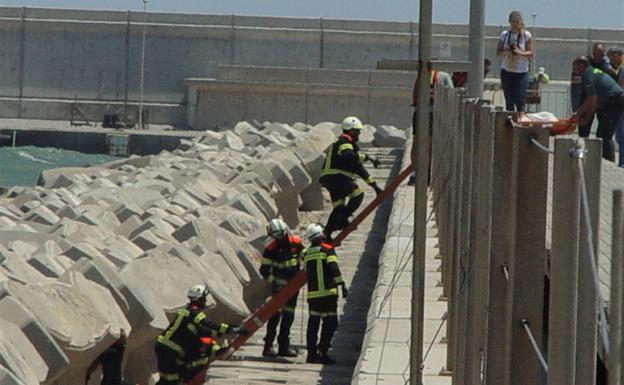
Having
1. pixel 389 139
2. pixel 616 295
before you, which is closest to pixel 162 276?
pixel 616 295

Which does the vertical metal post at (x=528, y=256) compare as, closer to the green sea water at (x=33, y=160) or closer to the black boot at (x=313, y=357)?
the black boot at (x=313, y=357)

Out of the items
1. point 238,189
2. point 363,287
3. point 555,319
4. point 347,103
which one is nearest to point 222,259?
point 363,287

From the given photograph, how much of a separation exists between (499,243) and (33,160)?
45702 millimetres

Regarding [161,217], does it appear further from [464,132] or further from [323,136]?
[323,136]

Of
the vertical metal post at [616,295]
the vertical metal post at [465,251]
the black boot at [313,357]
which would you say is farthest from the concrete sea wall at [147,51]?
the vertical metal post at [616,295]

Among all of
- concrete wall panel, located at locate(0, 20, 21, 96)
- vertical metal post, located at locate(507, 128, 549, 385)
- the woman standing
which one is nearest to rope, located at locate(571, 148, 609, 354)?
vertical metal post, located at locate(507, 128, 549, 385)

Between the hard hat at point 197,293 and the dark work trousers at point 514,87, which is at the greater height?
the dark work trousers at point 514,87

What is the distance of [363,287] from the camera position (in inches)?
709

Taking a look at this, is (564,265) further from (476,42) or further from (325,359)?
(325,359)

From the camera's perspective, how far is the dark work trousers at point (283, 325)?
48.0 feet

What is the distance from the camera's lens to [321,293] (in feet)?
46.4

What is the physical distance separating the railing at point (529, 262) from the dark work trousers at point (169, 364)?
490 centimetres

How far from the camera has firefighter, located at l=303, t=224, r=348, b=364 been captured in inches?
557

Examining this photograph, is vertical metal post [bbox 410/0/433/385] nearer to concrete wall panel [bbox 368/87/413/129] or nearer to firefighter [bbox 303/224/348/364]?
firefighter [bbox 303/224/348/364]
